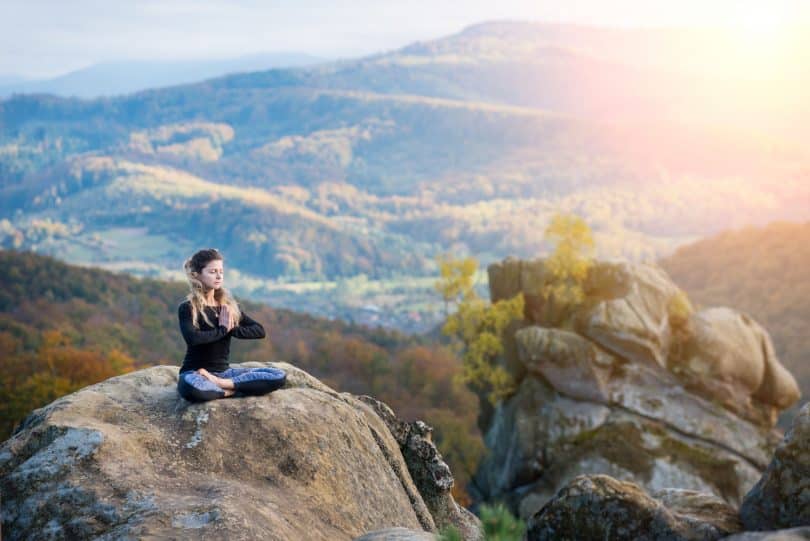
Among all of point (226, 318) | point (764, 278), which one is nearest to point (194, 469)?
point (226, 318)

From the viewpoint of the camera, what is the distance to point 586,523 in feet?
35.0

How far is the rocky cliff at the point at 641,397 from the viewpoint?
35312 millimetres

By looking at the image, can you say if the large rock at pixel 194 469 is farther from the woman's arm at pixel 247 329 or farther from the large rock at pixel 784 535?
the large rock at pixel 784 535

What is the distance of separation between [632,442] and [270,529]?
1168 inches

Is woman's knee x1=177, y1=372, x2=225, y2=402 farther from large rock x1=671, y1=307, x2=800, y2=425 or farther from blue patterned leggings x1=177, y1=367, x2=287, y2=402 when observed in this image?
large rock x1=671, y1=307, x2=800, y2=425

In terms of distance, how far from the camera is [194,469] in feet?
33.7

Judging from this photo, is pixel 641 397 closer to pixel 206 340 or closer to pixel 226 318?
pixel 226 318

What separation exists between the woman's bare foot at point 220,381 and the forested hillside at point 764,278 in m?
65.7

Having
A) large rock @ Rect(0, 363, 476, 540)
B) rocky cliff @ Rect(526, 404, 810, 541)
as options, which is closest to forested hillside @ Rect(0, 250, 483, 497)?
large rock @ Rect(0, 363, 476, 540)

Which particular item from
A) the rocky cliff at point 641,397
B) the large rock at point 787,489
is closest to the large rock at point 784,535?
the large rock at point 787,489

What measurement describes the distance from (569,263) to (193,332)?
31.5 metres

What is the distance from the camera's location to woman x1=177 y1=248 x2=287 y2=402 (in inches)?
464

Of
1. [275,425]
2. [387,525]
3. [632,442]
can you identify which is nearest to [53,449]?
[275,425]

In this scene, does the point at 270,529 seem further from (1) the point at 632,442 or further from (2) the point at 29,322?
(2) the point at 29,322
